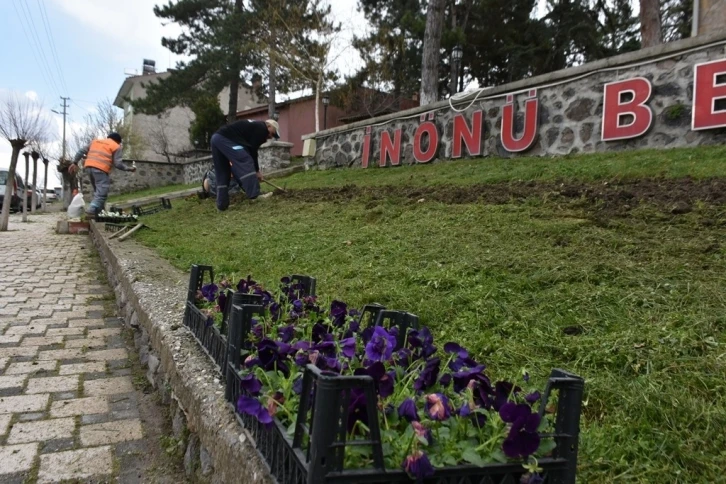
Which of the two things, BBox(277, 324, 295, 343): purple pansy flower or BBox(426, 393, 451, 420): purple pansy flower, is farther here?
BBox(277, 324, 295, 343): purple pansy flower

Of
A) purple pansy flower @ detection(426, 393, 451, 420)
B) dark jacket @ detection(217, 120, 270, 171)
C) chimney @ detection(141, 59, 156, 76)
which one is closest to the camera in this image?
purple pansy flower @ detection(426, 393, 451, 420)

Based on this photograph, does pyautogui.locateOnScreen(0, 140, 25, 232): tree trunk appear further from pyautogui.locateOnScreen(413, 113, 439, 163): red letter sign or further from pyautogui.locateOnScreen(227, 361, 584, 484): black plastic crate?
pyautogui.locateOnScreen(227, 361, 584, 484): black plastic crate

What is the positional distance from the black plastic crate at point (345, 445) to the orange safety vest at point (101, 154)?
934 cm

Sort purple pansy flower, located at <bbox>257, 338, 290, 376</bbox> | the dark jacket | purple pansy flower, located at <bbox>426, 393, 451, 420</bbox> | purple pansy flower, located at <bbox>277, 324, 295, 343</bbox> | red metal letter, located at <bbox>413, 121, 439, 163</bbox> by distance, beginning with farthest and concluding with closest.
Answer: red metal letter, located at <bbox>413, 121, 439, 163</bbox> < the dark jacket < purple pansy flower, located at <bbox>277, 324, 295, 343</bbox> < purple pansy flower, located at <bbox>257, 338, 290, 376</bbox> < purple pansy flower, located at <bbox>426, 393, 451, 420</bbox>

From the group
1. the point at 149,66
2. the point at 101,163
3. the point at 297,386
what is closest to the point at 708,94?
the point at 297,386

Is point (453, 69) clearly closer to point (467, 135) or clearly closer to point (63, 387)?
point (467, 135)

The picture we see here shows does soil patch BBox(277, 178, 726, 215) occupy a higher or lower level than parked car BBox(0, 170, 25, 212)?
lower

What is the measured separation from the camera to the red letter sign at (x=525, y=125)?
7857 mm

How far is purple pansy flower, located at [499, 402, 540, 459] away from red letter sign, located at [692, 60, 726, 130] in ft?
20.6

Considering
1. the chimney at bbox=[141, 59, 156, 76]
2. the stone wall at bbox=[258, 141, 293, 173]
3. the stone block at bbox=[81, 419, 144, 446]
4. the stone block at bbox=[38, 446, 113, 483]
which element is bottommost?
the stone block at bbox=[38, 446, 113, 483]

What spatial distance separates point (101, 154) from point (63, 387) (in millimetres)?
7534

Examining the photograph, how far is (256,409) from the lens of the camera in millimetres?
1207

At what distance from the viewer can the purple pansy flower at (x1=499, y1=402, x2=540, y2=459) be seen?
1.00m

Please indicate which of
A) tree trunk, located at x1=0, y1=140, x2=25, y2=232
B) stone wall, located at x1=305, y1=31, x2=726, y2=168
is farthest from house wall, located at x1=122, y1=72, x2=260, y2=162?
stone wall, located at x1=305, y1=31, x2=726, y2=168
